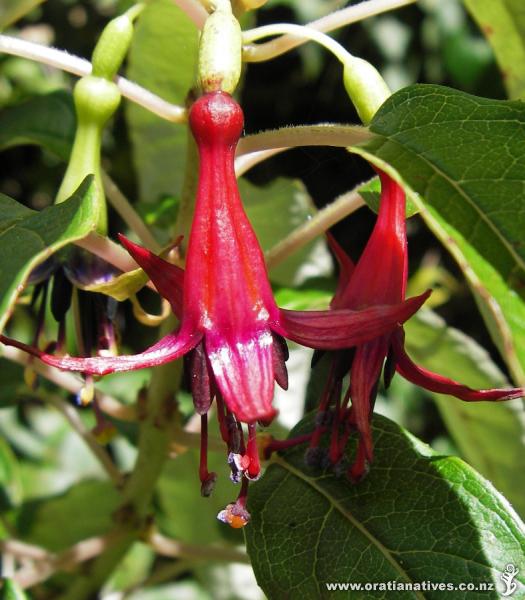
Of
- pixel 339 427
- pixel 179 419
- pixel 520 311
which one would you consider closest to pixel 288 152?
pixel 179 419

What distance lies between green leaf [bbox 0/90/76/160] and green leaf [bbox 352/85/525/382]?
2.16 feet

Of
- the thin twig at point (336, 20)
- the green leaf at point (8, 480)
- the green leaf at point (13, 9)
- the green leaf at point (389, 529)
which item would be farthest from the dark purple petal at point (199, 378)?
the green leaf at point (8, 480)

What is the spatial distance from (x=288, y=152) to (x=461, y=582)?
838 mm

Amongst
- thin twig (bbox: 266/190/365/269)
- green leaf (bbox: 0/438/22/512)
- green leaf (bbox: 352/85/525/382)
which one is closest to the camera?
green leaf (bbox: 352/85/525/382)

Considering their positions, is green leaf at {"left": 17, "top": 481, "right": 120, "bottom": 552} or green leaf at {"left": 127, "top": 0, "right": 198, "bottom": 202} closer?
green leaf at {"left": 127, "top": 0, "right": 198, "bottom": 202}

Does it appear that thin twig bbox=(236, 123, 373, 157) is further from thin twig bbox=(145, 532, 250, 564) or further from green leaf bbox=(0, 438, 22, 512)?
green leaf bbox=(0, 438, 22, 512)

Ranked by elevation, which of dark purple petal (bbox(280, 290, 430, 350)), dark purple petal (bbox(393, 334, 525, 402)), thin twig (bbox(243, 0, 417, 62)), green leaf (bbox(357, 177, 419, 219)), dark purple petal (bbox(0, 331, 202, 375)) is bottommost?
dark purple petal (bbox(393, 334, 525, 402))

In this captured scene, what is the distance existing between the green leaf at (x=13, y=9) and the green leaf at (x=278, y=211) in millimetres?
472

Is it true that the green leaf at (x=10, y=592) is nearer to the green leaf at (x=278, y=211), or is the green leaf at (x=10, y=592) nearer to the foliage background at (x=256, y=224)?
the foliage background at (x=256, y=224)

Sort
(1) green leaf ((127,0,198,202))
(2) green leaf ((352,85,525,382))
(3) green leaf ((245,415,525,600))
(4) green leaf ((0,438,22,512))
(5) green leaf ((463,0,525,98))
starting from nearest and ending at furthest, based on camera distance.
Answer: (2) green leaf ((352,85,525,382)) < (3) green leaf ((245,415,525,600)) < (5) green leaf ((463,0,525,98)) < (1) green leaf ((127,0,198,202)) < (4) green leaf ((0,438,22,512))

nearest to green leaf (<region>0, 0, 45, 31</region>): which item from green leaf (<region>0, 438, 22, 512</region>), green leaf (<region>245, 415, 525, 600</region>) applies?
green leaf (<region>245, 415, 525, 600</region>)

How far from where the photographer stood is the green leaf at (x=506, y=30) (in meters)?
1.14

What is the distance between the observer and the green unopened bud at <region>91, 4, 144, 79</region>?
32.6 inches

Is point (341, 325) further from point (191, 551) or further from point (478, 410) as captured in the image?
point (478, 410)
